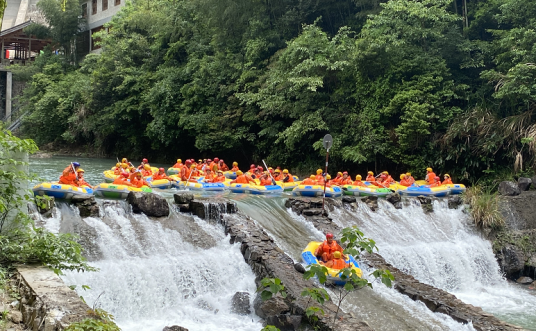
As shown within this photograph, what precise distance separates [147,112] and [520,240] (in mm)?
20359

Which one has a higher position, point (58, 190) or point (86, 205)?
point (58, 190)

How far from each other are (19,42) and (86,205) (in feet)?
108

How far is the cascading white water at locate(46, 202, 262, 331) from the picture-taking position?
26.2ft

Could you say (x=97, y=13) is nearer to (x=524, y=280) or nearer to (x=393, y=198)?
(x=393, y=198)

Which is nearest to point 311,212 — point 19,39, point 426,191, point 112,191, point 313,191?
point 313,191

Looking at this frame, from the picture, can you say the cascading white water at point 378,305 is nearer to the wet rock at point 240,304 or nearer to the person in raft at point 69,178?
the wet rock at point 240,304

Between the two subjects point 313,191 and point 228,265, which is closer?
point 228,265

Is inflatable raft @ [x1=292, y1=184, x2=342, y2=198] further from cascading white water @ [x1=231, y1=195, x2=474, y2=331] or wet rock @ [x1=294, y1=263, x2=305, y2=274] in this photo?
wet rock @ [x1=294, y1=263, x2=305, y2=274]

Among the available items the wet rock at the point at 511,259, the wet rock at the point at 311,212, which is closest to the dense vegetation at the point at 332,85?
the wet rock at the point at 511,259

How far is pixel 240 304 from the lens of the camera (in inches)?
332

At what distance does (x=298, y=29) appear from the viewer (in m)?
23.0

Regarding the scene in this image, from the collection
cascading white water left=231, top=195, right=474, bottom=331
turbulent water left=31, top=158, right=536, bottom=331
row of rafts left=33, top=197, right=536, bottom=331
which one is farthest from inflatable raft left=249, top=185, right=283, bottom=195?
cascading white water left=231, top=195, right=474, bottom=331

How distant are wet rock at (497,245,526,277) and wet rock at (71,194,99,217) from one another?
31.8 ft

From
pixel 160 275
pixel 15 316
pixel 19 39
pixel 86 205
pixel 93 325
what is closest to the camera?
pixel 93 325
